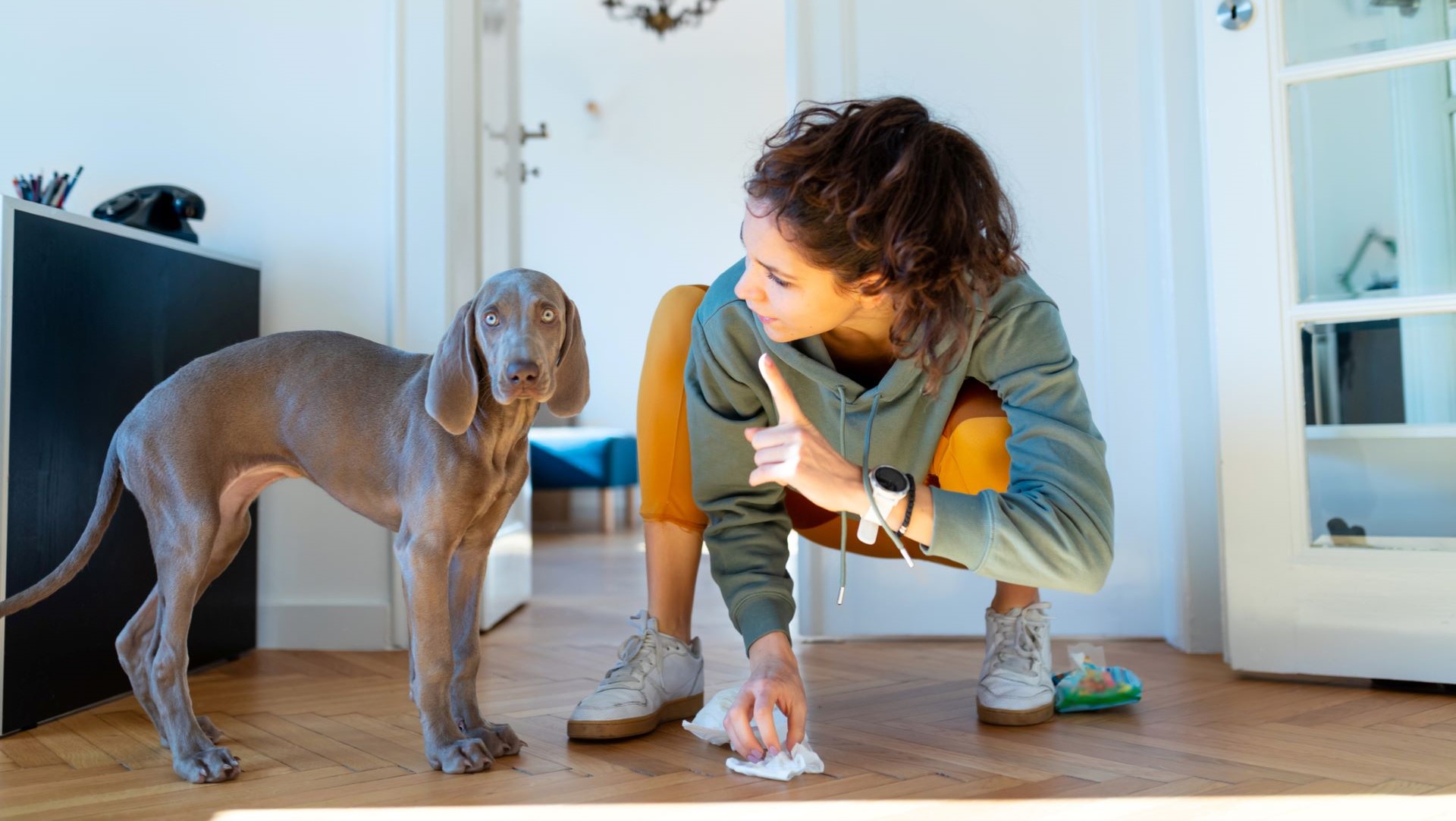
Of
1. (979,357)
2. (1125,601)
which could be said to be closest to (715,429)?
(979,357)

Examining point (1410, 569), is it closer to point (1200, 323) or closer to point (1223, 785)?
point (1200, 323)

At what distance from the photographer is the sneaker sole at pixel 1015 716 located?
168cm

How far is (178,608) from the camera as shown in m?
1.53

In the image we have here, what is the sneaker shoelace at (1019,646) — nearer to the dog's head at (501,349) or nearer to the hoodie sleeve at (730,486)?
the hoodie sleeve at (730,486)

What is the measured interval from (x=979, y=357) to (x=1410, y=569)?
38.2 inches

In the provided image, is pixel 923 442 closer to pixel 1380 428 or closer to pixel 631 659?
pixel 631 659

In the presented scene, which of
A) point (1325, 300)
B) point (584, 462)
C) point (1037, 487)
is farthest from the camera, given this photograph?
point (584, 462)

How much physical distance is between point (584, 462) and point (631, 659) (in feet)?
13.3

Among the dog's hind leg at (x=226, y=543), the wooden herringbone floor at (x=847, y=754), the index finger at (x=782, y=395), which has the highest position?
the index finger at (x=782, y=395)

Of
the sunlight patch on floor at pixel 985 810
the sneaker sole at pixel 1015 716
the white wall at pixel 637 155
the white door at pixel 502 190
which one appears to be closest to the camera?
the sunlight patch on floor at pixel 985 810

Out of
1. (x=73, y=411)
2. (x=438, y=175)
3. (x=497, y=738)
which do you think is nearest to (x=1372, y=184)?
(x=497, y=738)

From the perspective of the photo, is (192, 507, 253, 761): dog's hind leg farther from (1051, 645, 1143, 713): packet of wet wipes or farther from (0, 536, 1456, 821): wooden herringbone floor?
(1051, 645, 1143, 713): packet of wet wipes

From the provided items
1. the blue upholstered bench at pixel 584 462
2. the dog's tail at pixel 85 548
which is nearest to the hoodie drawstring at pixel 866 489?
the dog's tail at pixel 85 548

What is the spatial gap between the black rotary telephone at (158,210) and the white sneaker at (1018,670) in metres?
1.71
